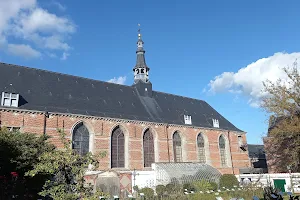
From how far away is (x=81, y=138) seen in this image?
1933 centimetres

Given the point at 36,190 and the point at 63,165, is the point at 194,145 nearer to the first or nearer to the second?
the point at 36,190

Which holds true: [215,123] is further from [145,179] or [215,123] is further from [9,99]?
[9,99]

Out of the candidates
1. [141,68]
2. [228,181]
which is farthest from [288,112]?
[141,68]

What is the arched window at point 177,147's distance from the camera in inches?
964

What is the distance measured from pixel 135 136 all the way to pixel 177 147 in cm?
513

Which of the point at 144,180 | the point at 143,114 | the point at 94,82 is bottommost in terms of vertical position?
the point at 144,180

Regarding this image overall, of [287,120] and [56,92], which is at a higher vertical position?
[56,92]

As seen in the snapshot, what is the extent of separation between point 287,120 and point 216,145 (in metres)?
9.06

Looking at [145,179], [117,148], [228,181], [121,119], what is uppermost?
[121,119]

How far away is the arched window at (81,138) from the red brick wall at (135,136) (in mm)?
440

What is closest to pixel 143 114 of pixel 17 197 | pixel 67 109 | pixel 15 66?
pixel 67 109

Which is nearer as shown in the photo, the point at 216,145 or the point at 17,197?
the point at 17,197

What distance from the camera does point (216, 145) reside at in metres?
27.5

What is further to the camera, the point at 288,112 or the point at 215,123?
the point at 215,123
